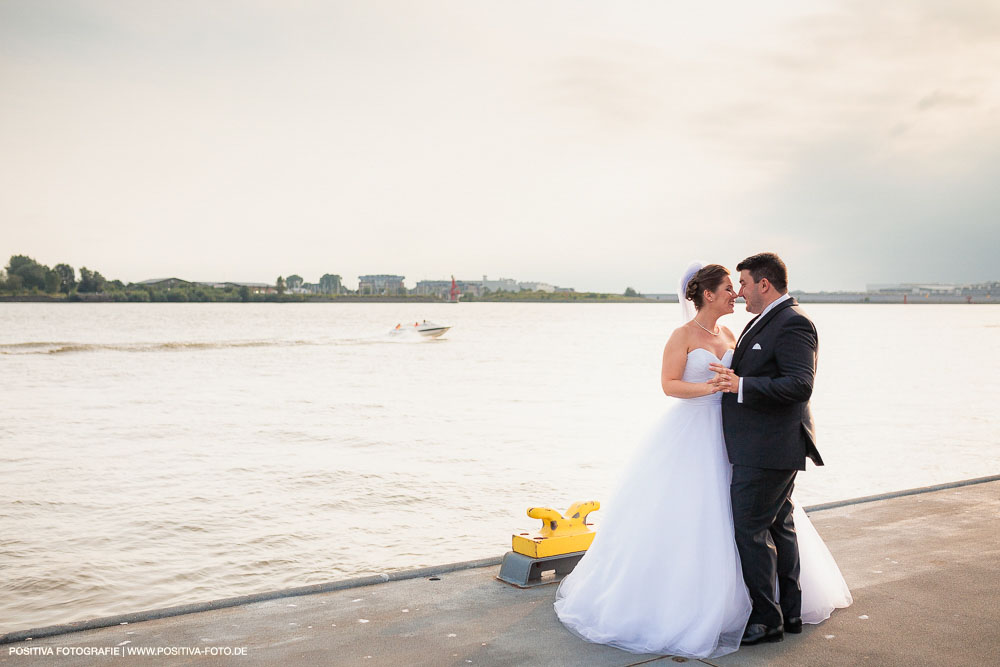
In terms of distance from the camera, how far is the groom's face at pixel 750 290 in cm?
445

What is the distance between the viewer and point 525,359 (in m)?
47.7

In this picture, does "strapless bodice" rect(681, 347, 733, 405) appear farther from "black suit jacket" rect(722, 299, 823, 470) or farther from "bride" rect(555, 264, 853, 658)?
"black suit jacket" rect(722, 299, 823, 470)

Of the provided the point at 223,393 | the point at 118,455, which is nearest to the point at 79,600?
the point at 118,455

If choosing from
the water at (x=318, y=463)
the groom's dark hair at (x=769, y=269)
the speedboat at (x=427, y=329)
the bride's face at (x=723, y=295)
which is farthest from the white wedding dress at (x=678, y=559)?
the speedboat at (x=427, y=329)

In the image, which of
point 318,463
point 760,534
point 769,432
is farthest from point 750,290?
point 318,463

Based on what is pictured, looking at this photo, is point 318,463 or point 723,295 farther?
point 318,463

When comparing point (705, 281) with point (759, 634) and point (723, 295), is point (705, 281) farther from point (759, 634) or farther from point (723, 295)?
point (759, 634)

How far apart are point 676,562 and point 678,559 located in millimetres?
18

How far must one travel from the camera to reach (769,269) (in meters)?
4.45

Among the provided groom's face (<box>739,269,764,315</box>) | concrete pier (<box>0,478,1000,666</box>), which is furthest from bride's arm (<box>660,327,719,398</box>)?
concrete pier (<box>0,478,1000,666</box>)

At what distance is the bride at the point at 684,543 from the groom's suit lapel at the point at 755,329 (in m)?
0.13

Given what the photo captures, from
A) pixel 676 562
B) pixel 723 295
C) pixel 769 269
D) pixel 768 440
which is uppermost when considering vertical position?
pixel 769 269

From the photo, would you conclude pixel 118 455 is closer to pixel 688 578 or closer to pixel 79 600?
pixel 79 600

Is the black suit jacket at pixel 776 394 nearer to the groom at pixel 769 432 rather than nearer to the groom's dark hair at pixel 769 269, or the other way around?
the groom at pixel 769 432
